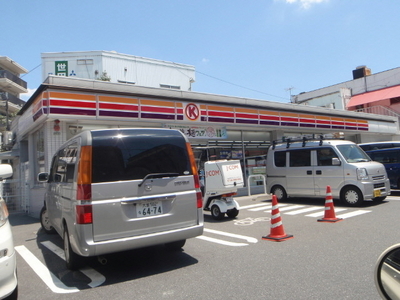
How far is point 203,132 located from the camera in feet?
47.7

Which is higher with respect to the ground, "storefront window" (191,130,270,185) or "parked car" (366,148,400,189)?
"storefront window" (191,130,270,185)

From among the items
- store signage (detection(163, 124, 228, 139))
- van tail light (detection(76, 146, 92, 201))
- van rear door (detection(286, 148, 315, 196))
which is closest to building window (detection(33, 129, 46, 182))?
store signage (detection(163, 124, 228, 139))

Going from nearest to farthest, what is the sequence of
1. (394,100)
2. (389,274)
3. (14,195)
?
(389,274) → (14,195) → (394,100)

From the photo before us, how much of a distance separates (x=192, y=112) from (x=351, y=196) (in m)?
6.67

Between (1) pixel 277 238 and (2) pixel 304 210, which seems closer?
(1) pixel 277 238

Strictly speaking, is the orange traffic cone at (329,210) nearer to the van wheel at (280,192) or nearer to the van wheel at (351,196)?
the van wheel at (351,196)

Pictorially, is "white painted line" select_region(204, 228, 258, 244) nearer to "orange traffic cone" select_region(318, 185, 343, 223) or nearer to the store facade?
"orange traffic cone" select_region(318, 185, 343, 223)

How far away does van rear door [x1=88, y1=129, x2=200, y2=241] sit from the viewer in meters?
4.71

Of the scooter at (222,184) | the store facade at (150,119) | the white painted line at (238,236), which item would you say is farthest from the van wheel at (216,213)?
the store facade at (150,119)

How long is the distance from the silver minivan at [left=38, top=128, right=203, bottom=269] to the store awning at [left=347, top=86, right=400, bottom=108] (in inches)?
1183

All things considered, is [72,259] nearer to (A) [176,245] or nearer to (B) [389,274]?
(A) [176,245]

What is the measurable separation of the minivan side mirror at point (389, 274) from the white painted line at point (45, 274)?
3682mm

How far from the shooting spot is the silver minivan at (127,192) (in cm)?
465

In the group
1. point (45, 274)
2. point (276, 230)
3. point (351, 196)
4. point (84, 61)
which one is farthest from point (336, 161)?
point (84, 61)
